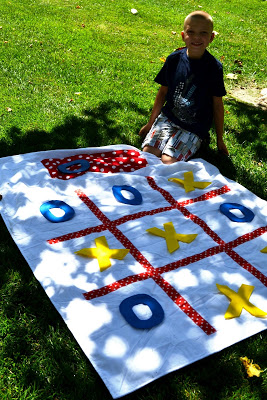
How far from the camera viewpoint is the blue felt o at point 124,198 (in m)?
3.99

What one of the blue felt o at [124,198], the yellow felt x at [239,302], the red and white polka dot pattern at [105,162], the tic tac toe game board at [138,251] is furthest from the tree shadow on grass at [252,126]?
the yellow felt x at [239,302]

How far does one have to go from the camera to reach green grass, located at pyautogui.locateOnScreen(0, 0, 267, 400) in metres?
2.64

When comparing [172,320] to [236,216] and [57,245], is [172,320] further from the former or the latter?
[236,216]

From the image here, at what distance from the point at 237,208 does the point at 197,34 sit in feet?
5.50

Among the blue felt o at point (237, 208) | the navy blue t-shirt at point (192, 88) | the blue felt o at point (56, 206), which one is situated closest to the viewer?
the blue felt o at point (56, 206)

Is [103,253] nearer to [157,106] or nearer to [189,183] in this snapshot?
[189,183]

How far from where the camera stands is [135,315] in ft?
9.61

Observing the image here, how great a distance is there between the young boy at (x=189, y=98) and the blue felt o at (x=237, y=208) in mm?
836

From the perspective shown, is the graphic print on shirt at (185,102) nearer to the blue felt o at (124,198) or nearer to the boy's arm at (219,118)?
the boy's arm at (219,118)

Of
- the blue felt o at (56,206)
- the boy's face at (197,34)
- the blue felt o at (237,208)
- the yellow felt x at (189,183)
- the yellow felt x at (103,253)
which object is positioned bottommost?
the blue felt o at (56,206)

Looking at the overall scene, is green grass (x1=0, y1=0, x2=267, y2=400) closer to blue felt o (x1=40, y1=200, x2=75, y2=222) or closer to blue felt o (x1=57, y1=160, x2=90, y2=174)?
blue felt o (x1=40, y1=200, x2=75, y2=222)

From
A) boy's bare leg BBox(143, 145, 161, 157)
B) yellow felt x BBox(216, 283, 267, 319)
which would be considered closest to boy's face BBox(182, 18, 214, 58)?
boy's bare leg BBox(143, 145, 161, 157)

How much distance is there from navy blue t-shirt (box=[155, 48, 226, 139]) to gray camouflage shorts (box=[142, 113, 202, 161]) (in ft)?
0.21

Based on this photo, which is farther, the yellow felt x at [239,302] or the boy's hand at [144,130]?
the boy's hand at [144,130]
